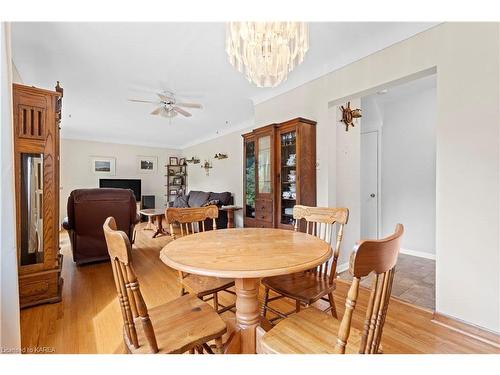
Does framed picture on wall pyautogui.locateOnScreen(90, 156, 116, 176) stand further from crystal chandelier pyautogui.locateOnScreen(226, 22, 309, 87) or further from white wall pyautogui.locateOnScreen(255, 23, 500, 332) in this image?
white wall pyautogui.locateOnScreen(255, 23, 500, 332)

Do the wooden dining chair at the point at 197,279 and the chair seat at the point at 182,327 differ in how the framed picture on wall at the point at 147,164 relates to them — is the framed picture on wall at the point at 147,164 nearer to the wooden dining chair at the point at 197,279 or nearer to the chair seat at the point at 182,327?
the wooden dining chair at the point at 197,279

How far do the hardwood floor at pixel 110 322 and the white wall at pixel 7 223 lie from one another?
15.8 inches

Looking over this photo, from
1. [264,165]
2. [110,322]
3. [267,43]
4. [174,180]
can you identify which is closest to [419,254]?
[264,165]

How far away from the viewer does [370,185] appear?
3.92 m

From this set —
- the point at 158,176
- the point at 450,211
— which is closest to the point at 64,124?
the point at 158,176

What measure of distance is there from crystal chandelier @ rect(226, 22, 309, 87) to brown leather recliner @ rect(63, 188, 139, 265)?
103 inches

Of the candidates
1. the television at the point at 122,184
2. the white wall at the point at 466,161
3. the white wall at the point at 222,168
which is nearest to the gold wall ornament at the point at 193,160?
the white wall at the point at 222,168

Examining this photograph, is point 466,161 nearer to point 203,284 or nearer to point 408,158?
point 203,284

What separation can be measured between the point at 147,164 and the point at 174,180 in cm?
96

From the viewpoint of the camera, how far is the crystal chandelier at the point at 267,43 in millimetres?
1287

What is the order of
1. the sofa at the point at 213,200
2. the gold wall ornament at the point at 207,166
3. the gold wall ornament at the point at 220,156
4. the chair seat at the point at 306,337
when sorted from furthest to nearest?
the gold wall ornament at the point at 207,166
the gold wall ornament at the point at 220,156
the sofa at the point at 213,200
the chair seat at the point at 306,337
